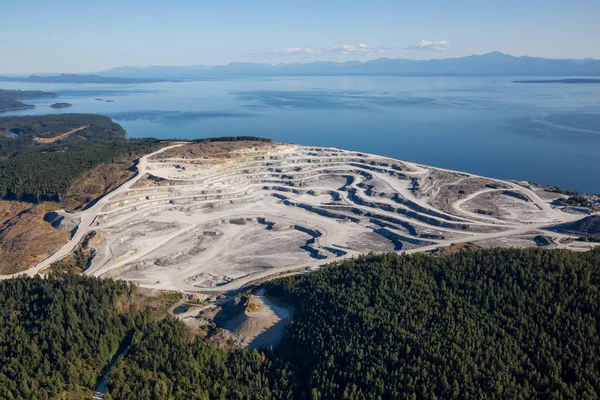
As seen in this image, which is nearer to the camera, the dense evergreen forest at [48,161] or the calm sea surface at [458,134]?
the dense evergreen forest at [48,161]

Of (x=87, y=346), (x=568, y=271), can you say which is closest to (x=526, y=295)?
(x=568, y=271)

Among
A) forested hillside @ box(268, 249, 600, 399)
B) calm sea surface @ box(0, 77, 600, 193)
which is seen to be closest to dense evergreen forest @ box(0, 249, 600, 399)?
forested hillside @ box(268, 249, 600, 399)

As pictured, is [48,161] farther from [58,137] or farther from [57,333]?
[58,137]

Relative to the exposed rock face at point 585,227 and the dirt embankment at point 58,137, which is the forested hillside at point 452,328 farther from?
the dirt embankment at point 58,137

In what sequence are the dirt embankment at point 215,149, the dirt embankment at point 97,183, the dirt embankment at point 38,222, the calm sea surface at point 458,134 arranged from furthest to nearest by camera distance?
the calm sea surface at point 458,134 → the dirt embankment at point 215,149 → the dirt embankment at point 97,183 → the dirt embankment at point 38,222

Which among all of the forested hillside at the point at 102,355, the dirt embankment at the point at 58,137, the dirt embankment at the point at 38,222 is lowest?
the forested hillside at the point at 102,355

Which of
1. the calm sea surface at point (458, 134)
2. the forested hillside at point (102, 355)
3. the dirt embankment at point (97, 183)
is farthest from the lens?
the calm sea surface at point (458, 134)

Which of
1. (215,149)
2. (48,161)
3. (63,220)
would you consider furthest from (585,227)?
(48,161)

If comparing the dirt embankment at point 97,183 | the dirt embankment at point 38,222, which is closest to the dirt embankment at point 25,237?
the dirt embankment at point 38,222

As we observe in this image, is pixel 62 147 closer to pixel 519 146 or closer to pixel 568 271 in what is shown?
pixel 568 271
